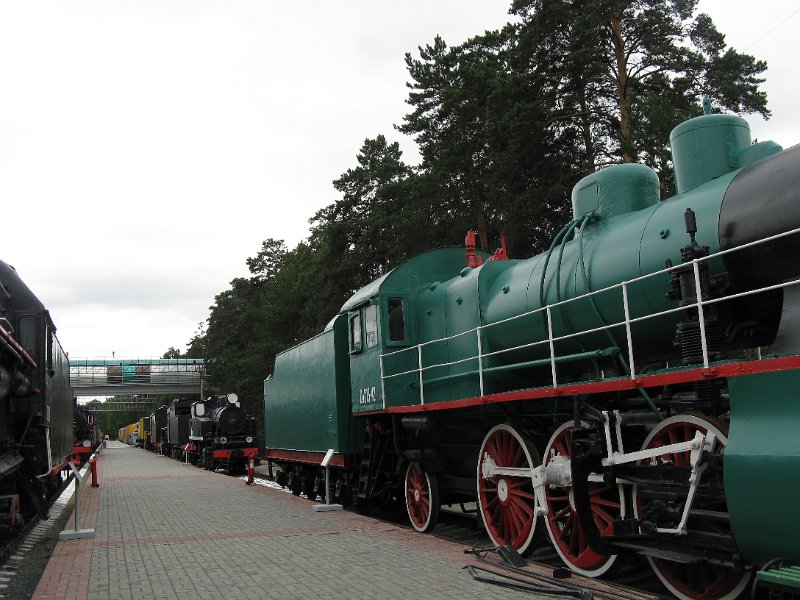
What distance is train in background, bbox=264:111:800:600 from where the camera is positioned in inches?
183

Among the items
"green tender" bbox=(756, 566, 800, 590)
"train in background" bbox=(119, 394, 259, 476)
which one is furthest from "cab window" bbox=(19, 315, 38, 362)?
"train in background" bbox=(119, 394, 259, 476)

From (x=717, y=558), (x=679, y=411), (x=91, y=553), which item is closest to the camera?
(x=717, y=558)

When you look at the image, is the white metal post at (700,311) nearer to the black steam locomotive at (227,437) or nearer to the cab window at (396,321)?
the cab window at (396,321)

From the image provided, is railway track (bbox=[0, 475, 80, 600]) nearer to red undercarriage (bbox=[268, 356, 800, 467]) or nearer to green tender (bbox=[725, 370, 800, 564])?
red undercarriage (bbox=[268, 356, 800, 467])

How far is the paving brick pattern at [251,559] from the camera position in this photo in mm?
6059

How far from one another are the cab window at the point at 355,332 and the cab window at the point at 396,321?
3.25ft

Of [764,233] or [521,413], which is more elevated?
[764,233]

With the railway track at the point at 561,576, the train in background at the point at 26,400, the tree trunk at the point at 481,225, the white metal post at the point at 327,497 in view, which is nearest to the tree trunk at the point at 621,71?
the tree trunk at the point at 481,225

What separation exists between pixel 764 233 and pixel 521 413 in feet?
10.8

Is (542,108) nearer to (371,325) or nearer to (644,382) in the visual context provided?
(371,325)

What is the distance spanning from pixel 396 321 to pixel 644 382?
17.7 ft

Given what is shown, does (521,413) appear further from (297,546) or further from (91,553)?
(91,553)

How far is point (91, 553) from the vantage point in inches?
321

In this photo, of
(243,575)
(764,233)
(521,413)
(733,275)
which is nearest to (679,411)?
(733,275)
